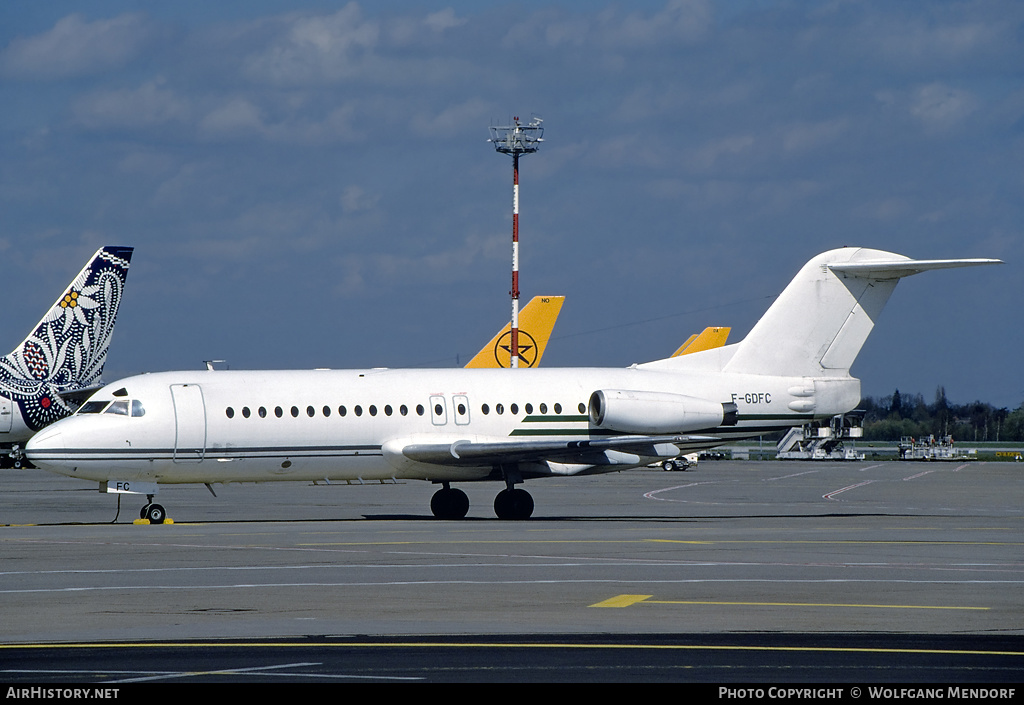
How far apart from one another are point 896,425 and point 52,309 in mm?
145452

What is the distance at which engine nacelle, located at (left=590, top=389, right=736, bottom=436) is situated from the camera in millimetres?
33031

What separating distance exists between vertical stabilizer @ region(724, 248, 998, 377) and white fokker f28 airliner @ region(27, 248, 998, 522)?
0.04 m

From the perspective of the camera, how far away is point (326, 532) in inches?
1096

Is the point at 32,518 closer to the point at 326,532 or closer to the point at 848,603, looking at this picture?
the point at 326,532

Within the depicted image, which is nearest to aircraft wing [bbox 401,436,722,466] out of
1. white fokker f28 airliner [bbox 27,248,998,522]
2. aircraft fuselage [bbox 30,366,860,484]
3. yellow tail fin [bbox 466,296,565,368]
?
white fokker f28 airliner [bbox 27,248,998,522]

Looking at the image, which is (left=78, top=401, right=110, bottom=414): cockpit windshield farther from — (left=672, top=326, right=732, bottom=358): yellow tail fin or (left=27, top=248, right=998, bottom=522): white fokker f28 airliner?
(left=672, top=326, right=732, bottom=358): yellow tail fin

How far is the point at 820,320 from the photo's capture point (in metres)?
34.9

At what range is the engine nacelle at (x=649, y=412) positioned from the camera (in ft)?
108

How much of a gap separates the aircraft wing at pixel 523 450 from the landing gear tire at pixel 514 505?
3.08 feet

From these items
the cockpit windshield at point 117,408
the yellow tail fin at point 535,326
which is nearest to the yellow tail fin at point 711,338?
the yellow tail fin at point 535,326

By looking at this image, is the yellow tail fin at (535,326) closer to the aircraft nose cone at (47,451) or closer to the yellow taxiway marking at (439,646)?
the aircraft nose cone at (47,451)

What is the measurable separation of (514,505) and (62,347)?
29.5 m

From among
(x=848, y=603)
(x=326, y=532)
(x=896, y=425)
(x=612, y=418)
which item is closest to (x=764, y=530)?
(x=612, y=418)

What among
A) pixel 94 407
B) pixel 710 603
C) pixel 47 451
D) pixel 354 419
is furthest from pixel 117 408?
pixel 710 603
